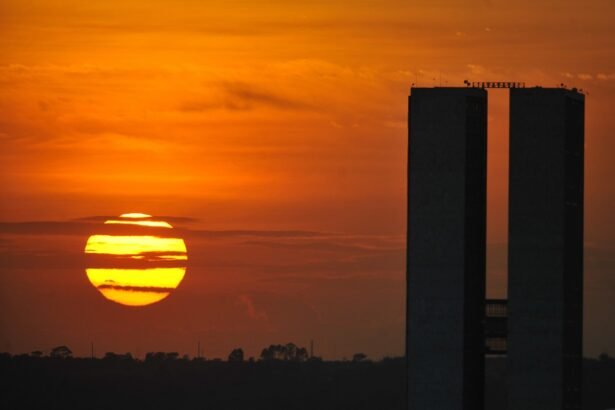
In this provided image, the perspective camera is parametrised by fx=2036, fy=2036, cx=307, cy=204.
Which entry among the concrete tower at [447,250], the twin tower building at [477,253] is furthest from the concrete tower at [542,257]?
the concrete tower at [447,250]

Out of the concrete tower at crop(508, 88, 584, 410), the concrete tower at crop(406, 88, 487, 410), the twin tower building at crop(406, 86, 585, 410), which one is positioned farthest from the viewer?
the concrete tower at crop(508, 88, 584, 410)

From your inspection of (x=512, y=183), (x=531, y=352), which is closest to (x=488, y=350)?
(x=531, y=352)

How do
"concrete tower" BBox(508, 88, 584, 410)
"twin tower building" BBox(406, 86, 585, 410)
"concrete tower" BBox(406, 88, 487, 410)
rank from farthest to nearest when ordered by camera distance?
1. "concrete tower" BBox(508, 88, 584, 410)
2. "twin tower building" BBox(406, 86, 585, 410)
3. "concrete tower" BBox(406, 88, 487, 410)

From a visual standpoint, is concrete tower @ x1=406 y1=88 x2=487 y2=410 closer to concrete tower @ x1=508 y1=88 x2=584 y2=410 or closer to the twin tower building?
the twin tower building

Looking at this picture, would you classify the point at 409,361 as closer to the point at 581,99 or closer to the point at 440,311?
the point at 440,311

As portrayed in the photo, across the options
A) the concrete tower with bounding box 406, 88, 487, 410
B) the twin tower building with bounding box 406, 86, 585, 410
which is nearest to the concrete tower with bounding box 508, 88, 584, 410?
the twin tower building with bounding box 406, 86, 585, 410

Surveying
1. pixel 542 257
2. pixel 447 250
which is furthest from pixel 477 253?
pixel 542 257
